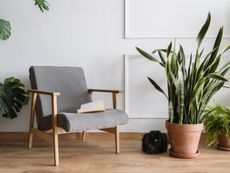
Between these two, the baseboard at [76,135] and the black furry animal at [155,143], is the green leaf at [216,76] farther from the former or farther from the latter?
the baseboard at [76,135]

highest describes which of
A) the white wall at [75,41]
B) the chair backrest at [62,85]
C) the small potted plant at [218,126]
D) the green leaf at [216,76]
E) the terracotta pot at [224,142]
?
the white wall at [75,41]

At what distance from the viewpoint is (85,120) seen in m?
2.20

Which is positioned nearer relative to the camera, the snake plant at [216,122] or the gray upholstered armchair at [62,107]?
the gray upholstered armchair at [62,107]

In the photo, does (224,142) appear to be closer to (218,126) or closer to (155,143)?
(218,126)

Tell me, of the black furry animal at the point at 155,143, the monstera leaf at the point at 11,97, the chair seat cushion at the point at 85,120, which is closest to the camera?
the chair seat cushion at the point at 85,120

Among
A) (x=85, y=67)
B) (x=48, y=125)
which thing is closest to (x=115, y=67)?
(x=85, y=67)

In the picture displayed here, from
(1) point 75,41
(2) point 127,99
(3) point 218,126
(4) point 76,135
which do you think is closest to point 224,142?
(3) point 218,126

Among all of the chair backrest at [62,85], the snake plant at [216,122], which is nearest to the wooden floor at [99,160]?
the snake plant at [216,122]

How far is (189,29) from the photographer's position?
2.97 metres

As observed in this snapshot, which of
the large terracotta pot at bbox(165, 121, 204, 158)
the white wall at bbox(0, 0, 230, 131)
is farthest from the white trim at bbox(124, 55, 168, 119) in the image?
the large terracotta pot at bbox(165, 121, 204, 158)

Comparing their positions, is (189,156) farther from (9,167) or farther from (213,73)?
(9,167)

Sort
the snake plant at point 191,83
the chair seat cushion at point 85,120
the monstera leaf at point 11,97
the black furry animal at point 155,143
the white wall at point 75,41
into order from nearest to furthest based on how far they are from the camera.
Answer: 1. the chair seat cushion at point 85,120
2. the snake plant at point 191,83
3. the black furry animal at point 155,143
4. the monstera leaf at point 11,97
5. the white wall at point 75,41

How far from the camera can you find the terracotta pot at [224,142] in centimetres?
262

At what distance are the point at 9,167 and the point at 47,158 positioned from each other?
0.34m
